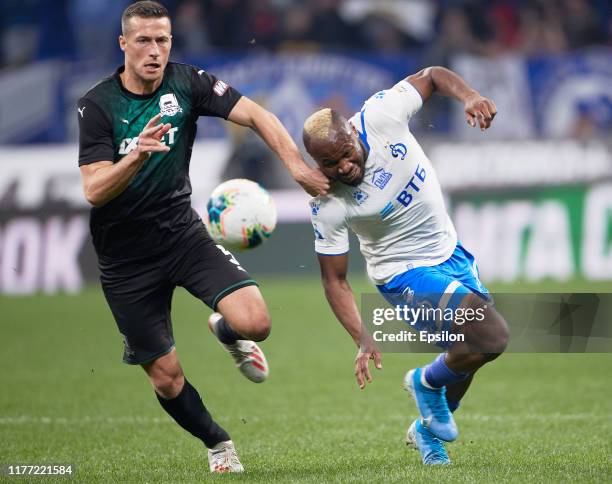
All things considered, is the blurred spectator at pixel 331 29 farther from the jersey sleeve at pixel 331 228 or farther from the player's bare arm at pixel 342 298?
the player's bare arm at pixel 342 298

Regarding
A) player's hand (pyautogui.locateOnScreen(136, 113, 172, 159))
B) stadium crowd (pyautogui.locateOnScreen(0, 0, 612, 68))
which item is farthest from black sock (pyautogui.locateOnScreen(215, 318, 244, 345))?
stadium crowd (pyautogui.locateOnScreen(0, 0, 612, 68))

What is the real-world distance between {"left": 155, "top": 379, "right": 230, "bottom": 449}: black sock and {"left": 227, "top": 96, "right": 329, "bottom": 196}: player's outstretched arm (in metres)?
1.43

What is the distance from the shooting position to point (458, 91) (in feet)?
21.2

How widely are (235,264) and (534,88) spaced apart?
12194 mm

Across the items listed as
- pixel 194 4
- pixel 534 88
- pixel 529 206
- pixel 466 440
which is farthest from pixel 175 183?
pixel 194 4

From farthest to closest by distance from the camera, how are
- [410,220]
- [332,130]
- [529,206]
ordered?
[529,206]
[410,220]
[332,130]

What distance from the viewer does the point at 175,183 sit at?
6.52m

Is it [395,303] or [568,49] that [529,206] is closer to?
[568,49]

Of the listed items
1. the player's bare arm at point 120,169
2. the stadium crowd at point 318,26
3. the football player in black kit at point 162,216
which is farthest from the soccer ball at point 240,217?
the stadium crowd at point 318,26

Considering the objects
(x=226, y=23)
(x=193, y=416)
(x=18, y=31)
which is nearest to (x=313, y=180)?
(x=193, y=416)

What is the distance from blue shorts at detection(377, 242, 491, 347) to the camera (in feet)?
20.7

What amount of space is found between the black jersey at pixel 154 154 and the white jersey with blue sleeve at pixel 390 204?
2.63 ft

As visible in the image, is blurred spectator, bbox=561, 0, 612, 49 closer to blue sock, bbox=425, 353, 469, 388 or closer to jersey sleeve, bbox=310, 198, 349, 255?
blue sock, bbox=425, 353, 469, 388

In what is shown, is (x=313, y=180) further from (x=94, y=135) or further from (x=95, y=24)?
(x=95, y=24)
